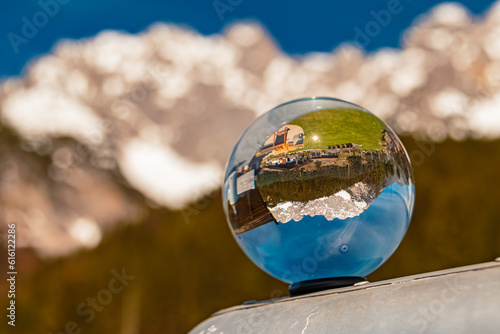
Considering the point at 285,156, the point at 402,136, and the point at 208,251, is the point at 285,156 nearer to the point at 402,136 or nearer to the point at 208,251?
the point at 402,136

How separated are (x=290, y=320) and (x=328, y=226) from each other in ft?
1.54

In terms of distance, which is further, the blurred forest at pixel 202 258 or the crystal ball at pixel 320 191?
the blurred forest at pixel 202 258

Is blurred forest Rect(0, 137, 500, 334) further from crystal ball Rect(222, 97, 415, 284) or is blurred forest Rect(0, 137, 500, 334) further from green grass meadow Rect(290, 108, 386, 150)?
green grass meadow Rect(290, 108, 386, 150)

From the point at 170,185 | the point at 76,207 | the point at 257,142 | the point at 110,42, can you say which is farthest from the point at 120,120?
the point at 257,142

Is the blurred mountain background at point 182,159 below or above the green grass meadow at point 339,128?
below

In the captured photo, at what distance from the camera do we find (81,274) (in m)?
13.2

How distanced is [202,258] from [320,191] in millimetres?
9421

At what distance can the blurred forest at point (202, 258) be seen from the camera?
905cm

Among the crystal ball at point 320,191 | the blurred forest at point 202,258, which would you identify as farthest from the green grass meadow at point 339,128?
the blurred forest at point 202,258

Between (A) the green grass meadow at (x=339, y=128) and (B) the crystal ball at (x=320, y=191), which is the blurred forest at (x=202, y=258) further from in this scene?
(A) the green grass meadow at (x=339, y=128)

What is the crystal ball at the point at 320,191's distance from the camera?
215cm

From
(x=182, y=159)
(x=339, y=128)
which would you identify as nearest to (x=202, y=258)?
(x=339, y=128)

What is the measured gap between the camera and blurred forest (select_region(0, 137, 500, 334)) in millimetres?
9047

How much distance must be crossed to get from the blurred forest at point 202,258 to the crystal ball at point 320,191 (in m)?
6.01
